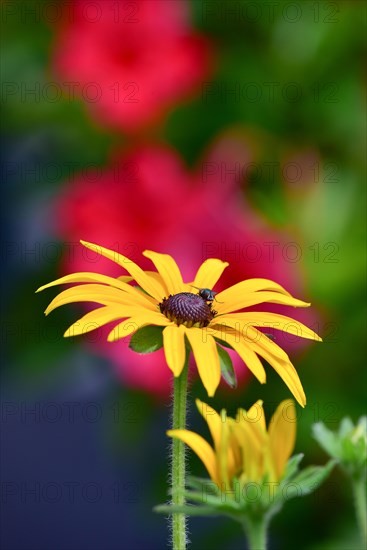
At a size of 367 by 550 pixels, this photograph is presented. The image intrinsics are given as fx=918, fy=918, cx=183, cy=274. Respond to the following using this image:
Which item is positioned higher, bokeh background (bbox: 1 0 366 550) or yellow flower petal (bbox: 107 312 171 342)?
bokeh background (bbox: 1 0 366 550)

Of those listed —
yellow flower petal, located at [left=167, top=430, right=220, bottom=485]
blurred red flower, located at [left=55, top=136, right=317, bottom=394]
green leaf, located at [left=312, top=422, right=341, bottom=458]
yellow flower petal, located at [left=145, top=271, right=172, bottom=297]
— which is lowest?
yellow flower petal, located at [left=167, top=430, right=220, bottom=485]

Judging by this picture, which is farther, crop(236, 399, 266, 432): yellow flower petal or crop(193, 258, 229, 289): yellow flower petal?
crop(193, 258, 229, 289): yellow flower petal

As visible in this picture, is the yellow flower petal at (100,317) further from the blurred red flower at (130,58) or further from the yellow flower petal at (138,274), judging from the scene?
the blurred red flower at (130,58)

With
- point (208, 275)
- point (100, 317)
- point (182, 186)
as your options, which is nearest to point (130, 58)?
point (182, 186)

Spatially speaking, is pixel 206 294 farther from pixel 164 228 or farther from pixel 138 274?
pixel 164 228

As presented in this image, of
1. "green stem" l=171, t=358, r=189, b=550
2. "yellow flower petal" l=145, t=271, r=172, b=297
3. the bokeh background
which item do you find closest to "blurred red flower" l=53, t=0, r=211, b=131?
the bokeh background

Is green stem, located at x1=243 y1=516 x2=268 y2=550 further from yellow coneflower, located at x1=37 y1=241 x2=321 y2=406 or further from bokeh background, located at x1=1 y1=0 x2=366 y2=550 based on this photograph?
bokeh background, located at x1=1 y1=0 x2=366 y2=550

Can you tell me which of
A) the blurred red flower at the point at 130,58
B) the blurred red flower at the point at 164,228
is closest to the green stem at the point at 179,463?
the blurred red flower at the point at 164,228
